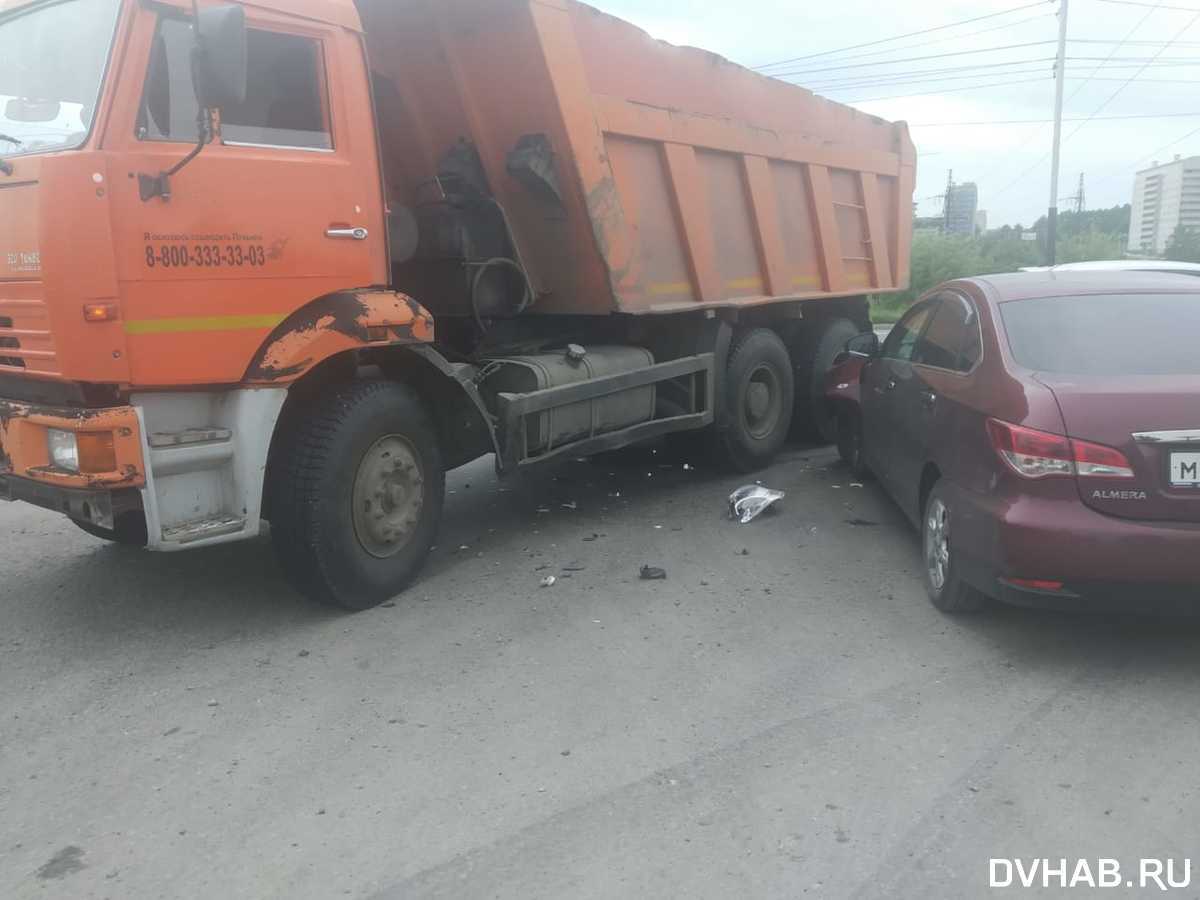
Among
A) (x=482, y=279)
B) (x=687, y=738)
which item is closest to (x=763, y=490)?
(x=482, y=279)

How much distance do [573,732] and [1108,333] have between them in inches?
116

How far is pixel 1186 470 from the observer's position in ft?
12.9

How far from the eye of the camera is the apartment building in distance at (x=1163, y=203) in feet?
80.3

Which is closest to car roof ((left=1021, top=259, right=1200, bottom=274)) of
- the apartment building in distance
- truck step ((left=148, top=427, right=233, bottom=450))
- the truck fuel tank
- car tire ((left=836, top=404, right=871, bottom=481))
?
car tire ((left=836, top=404, right=871, bottom=481))

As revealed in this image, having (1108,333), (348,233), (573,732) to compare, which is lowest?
(573,732)

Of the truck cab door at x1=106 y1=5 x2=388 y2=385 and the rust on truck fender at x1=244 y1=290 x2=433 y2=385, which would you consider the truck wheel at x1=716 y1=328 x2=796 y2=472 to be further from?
the truck cab door at x1=106 y1=5 x2=388 y2=385

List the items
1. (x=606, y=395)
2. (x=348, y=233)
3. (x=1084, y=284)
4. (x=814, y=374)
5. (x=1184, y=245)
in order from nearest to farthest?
1. (x=348, y=233)
2. (x=1084, y=284)
3. (x=606, y=395)
4. (x=814, y=374)
5. (x=1184, y=245)

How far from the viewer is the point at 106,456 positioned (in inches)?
163

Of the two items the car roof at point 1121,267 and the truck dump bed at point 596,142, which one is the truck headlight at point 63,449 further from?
the car roof at point 1121,267

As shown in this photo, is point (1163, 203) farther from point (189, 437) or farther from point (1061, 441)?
point (189, 437)

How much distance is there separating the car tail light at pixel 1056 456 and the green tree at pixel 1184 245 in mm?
19046

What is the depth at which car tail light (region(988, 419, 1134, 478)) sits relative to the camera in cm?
400

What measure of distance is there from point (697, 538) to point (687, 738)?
106 inches

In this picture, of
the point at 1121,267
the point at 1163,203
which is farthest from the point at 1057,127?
the point at 1121,267
